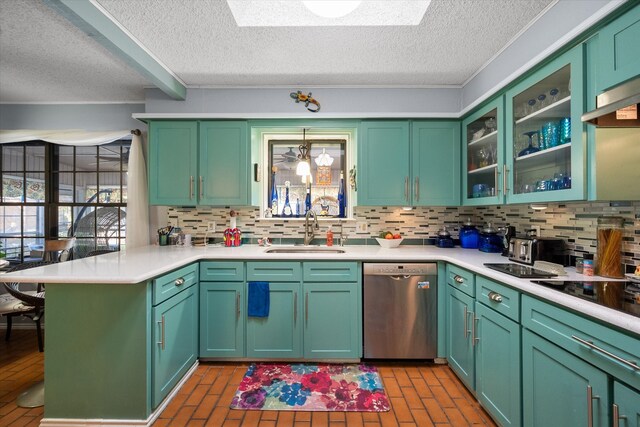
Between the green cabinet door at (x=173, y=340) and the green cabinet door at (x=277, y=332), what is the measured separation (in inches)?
17.5

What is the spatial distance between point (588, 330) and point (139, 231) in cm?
349

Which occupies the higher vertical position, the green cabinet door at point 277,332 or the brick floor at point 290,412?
the green cabinet door at point 277,332

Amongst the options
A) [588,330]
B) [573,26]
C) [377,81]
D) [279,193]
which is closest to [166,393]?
[279,193]

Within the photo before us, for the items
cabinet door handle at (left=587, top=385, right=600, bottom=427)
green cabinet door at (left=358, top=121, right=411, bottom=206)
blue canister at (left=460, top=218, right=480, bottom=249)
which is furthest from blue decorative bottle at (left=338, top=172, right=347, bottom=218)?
cabinet door handle at (left=587, top=385, right=600, bottom=427)

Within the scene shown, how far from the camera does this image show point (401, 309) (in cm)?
246

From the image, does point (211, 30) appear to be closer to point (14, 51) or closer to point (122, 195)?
point (14, 51)

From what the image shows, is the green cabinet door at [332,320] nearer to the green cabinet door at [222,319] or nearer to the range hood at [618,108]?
the green cabinet door at [222,319]

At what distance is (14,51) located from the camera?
7.52 ft

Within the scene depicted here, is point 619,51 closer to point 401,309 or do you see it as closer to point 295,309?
point 401,309

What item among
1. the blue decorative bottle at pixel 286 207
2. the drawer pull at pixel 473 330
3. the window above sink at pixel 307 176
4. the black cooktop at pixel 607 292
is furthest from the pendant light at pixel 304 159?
the black cooktop at pixel 607 292

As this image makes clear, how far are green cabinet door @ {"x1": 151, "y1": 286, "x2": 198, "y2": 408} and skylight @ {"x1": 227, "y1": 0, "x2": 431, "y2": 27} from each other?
1.94 meters

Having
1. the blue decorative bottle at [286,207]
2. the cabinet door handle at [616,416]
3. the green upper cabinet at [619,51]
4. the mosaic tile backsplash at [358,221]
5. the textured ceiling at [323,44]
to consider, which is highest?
the textured ceiling at [323,44]

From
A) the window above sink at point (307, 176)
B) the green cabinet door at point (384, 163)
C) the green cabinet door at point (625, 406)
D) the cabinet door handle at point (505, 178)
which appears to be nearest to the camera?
the green cabinet door at point (625, 406)

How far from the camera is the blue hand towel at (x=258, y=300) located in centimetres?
245
